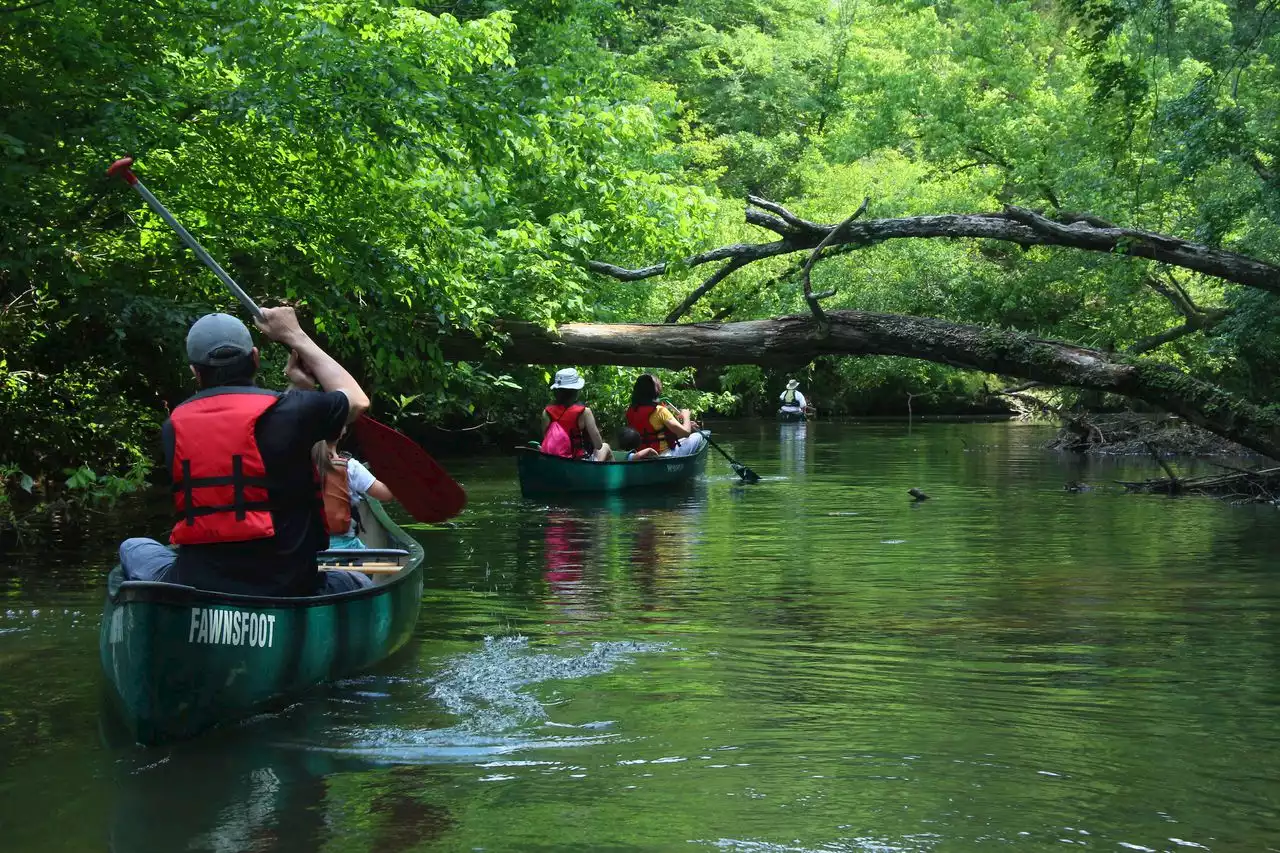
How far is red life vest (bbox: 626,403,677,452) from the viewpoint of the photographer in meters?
18.2

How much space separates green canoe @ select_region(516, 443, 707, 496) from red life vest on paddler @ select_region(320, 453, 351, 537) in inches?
297

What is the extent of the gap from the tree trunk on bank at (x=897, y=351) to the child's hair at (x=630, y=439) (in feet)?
11.6

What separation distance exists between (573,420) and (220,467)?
1100 centimetres

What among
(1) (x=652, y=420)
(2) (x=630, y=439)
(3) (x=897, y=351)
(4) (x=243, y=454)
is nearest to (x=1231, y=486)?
(3) (x=897, y=351)

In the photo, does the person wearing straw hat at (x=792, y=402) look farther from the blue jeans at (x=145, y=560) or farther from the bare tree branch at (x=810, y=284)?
the blue jeans at (x=145, y=560)

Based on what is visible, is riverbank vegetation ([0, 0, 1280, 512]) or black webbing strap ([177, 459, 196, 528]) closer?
black webbing strap ([177, 459, 196, 528])

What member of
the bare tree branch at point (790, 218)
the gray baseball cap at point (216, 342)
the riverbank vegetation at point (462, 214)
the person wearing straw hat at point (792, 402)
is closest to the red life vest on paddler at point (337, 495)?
the gray baseball cap at point (216, 342)

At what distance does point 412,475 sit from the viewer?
7.84 metres

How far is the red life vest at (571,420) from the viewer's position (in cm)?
1653

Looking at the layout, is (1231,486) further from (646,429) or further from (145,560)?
(145,560)

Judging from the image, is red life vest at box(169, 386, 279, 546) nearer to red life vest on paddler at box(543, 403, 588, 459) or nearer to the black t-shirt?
the black t-shirt

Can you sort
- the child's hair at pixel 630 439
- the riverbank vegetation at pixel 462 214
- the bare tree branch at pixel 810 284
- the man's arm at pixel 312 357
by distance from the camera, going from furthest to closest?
the child's hair at pixel 630 439, the bare tree branch at pixel 810 284, the riverbank vegetation at pixel 462 214, the man's arm at pixel 312 357

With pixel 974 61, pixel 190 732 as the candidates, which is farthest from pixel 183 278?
pixel 974 61

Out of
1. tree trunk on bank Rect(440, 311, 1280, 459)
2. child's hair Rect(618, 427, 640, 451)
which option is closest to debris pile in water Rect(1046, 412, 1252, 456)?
child's hair Rect(618, 427, 640, 451)
